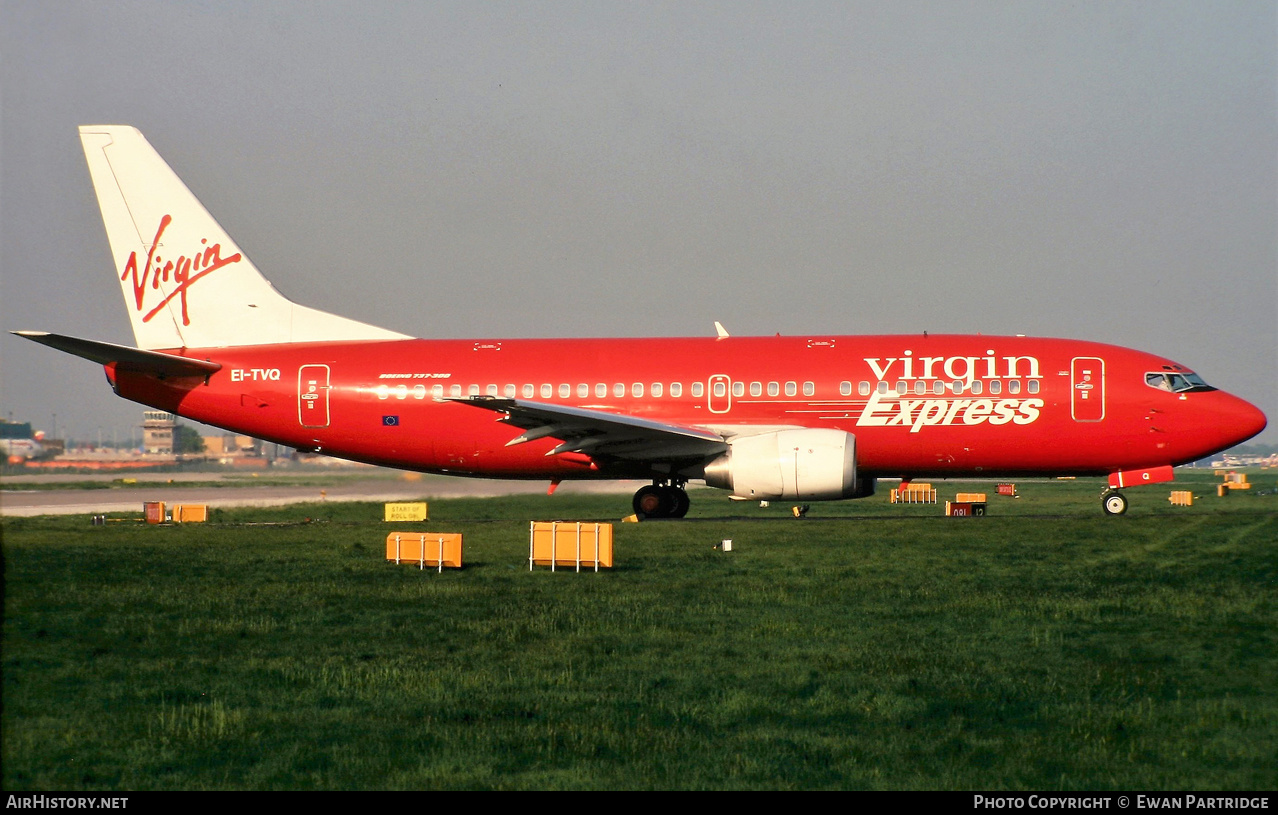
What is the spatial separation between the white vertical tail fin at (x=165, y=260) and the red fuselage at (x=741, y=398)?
783 millimetres

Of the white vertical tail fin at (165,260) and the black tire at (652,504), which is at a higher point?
the white vertical tail fin at (165,260)

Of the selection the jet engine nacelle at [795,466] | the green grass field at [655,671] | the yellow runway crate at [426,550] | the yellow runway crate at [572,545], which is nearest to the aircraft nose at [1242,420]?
the green grass field at [655,671]

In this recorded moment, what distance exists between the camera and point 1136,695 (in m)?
9.73

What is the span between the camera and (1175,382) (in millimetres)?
28000

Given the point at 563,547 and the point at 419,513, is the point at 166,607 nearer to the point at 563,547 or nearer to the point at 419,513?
the point at 563,547

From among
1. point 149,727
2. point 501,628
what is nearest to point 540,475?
point 501,628

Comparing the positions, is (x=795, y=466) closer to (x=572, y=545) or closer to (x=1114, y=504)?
(x=572, y=545)

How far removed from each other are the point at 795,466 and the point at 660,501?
4841 mm

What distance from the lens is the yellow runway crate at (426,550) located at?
755 inches

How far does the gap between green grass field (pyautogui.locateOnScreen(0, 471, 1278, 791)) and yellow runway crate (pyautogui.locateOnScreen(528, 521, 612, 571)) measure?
477 mm

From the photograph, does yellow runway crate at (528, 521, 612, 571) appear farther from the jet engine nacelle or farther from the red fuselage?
the red fuselage

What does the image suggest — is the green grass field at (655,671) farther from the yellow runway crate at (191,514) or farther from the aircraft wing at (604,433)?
the yellow runway crate at (191,514)

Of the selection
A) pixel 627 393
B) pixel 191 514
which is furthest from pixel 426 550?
pixel 191 514
